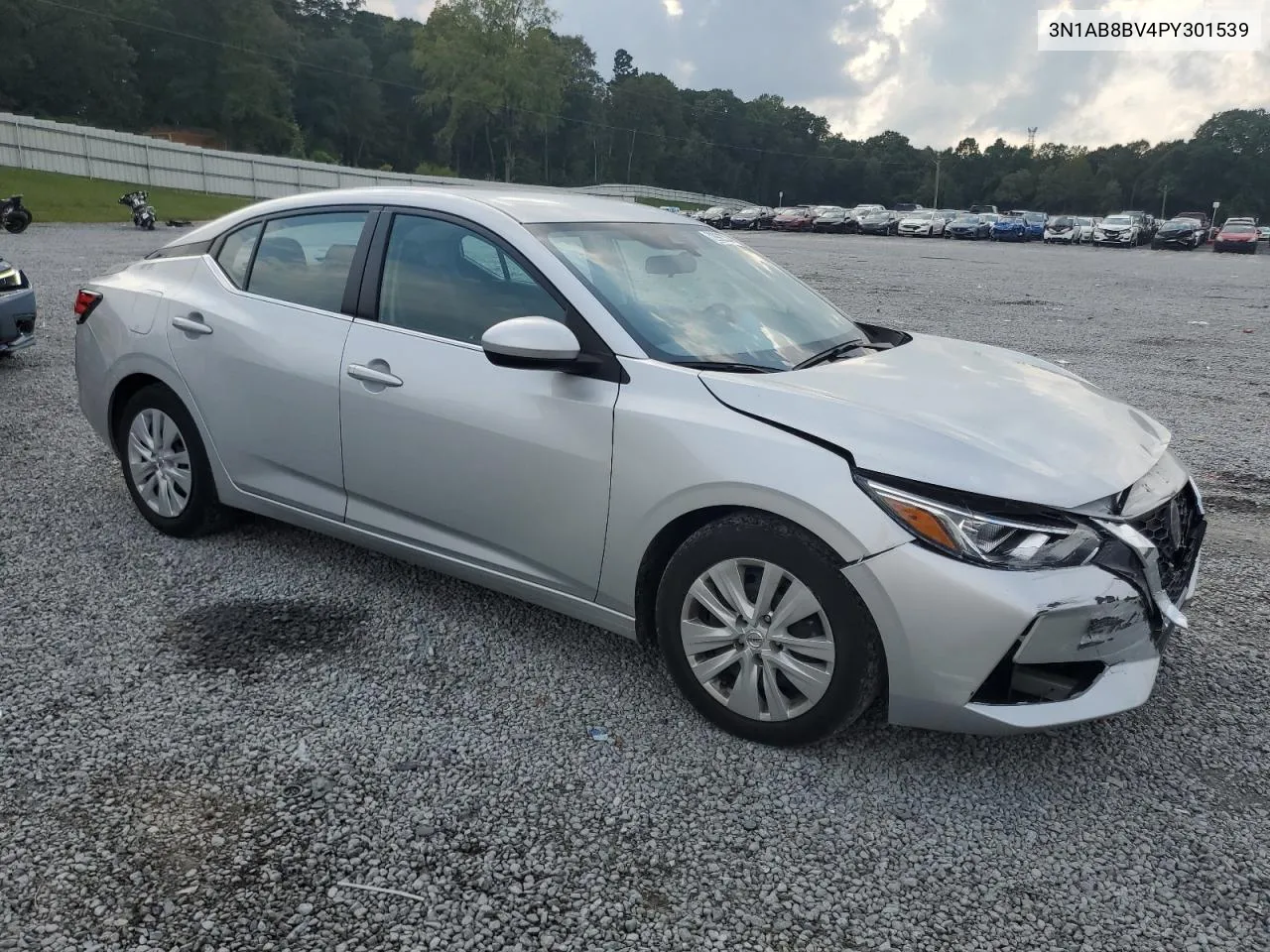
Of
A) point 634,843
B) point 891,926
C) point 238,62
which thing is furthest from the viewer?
point 238,62

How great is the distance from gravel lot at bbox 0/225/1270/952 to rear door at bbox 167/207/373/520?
522 millimetres

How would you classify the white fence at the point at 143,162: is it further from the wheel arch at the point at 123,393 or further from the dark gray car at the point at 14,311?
the wheel arch at the point at 123,393

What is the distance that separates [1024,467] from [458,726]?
1916 millimetres

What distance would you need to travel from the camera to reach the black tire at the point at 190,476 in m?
4.51

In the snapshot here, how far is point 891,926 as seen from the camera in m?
2.44

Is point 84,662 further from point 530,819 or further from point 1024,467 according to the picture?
point 1024,467

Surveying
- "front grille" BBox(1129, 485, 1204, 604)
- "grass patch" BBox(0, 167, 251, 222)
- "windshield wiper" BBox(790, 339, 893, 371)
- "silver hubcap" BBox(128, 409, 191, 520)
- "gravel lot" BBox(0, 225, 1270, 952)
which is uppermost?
"windshield wiper" BBox(790, 339, 893, 371)

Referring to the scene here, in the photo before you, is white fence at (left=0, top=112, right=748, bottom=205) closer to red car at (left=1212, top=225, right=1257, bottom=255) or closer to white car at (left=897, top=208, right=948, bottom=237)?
white car at (left=897, top=208, right=948, bottom=237)

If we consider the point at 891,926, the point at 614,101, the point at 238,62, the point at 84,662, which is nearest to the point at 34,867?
the point at 84,662

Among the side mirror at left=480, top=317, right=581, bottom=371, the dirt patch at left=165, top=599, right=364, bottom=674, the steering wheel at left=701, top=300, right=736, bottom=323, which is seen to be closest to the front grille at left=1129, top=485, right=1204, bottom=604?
the steering wheel at left=701, top=300, right=736, bottom=323

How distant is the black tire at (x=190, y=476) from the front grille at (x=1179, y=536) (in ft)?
12.3

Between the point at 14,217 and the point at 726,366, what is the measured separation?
24686mm

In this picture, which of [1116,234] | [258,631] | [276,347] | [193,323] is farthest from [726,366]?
[1116,234]

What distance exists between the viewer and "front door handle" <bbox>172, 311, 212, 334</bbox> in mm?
4359
